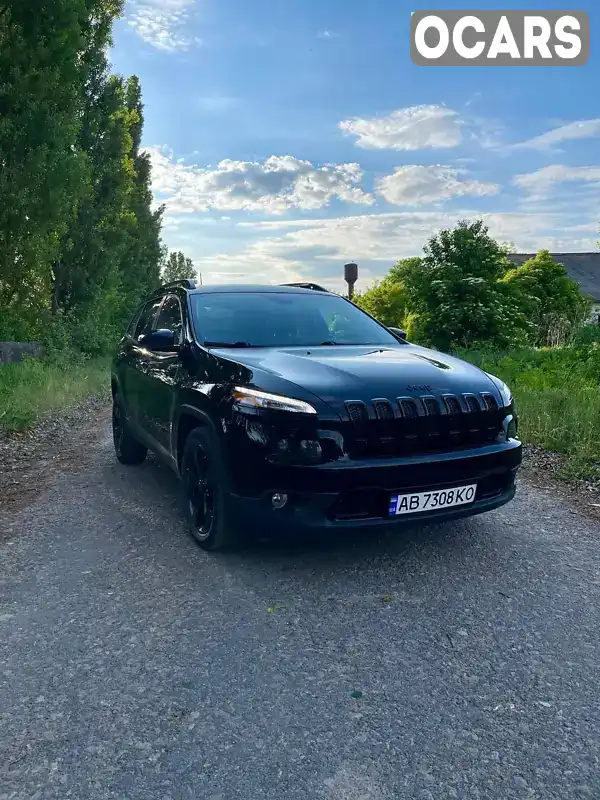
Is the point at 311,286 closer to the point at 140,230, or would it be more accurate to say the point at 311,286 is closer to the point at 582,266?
the point at 140,230

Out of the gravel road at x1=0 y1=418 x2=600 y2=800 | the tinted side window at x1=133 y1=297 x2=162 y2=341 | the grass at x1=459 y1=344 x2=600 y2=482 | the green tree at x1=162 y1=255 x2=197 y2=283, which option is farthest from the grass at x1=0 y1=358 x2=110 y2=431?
the green tree at x1=162 y1=255 x2=197 y2=283

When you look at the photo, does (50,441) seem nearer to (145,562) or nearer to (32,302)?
(145,562)

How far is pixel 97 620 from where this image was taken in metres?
3.06

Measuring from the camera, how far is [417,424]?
132 inches

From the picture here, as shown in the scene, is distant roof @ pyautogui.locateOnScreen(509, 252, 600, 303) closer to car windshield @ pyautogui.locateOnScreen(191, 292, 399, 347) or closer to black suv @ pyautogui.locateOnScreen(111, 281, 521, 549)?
car windshield @ pyautogui.locateOnScreen(191, 292, 399, 347)

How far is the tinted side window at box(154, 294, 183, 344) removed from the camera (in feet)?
15.2

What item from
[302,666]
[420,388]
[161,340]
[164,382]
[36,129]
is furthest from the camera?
[36,129]

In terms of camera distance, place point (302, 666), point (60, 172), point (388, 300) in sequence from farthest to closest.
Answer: point (388, 300)
point (60, 172)
point (302, 666)

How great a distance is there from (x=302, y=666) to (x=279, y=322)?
8.72 feet

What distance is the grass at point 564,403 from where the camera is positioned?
238 inches

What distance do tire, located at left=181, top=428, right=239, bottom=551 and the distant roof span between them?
53.3 meters

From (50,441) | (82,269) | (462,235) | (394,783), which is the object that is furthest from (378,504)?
(82,269)

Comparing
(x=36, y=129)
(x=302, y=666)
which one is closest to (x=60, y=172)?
(x=36, y=129)

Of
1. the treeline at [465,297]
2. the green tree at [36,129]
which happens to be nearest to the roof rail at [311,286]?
the green tree at [36,129]
